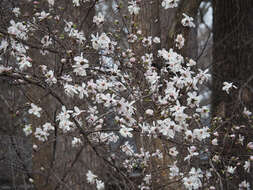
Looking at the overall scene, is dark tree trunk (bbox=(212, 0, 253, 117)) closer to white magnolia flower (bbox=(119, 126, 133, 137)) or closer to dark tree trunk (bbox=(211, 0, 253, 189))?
dark tree trunk (bbox=(211, 0, 253, 189))

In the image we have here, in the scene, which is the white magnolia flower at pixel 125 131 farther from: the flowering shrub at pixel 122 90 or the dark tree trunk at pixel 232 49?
the dark tree trunk at pixel 232 49

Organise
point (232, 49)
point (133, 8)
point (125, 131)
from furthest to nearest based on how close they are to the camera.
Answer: point (232, 49) → point (133, 8) → point (125, 131)

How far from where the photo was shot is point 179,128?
212 cm

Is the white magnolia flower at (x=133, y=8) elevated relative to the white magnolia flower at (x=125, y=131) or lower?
elevated

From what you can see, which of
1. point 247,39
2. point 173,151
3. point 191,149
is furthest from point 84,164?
point 247,39

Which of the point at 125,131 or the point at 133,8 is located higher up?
the point at 133,8

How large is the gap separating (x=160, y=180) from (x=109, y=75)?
143cm

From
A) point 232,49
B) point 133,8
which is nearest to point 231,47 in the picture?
point 232,49

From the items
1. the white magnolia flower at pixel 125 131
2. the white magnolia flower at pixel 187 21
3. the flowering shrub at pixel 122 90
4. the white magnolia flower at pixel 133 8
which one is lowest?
the white magnolia flower at pixel 125 131

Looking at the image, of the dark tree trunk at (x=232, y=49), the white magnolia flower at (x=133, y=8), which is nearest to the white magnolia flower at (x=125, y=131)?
the white magnolia flower at (x=133, y=8)

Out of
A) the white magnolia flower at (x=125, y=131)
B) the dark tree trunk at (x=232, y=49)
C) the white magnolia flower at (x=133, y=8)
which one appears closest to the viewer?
the white magnolia flower at (x=125, y=131)

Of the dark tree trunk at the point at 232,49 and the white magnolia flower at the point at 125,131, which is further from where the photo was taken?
the dark tree trunk at the point at 232,49

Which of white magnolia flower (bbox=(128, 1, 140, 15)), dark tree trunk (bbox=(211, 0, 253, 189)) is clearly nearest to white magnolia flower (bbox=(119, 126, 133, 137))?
white magnolia flower (bbox=(128, 1, 140, 15))

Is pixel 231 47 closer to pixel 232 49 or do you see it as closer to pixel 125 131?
pixel 232 49
